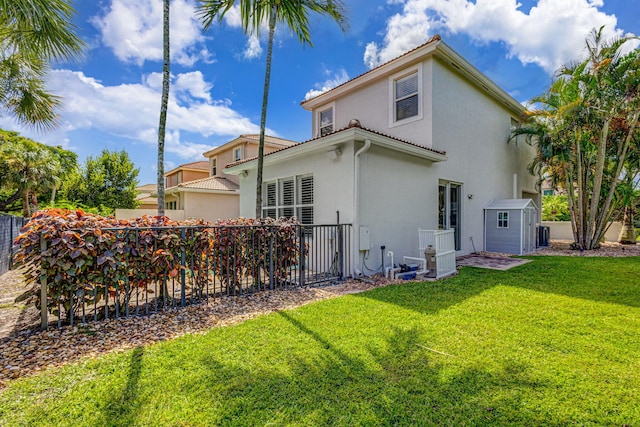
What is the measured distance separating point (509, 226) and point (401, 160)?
6.08 m

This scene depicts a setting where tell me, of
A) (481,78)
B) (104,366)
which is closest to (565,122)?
(481,78)

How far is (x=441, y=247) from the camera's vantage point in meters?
7.32

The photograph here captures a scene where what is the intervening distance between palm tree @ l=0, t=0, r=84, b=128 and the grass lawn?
696 centimetres

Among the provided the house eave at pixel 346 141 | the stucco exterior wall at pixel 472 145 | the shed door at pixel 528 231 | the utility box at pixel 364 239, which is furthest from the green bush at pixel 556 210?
the utility box at pixel 364 239

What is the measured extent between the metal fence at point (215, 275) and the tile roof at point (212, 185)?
11520mm

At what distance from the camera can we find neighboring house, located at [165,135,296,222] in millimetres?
16969

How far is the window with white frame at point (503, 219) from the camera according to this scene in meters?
11.2

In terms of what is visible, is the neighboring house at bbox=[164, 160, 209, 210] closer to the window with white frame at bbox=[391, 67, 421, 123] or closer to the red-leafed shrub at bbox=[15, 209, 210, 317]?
the window with white frame at bbox=[391, 67, 421, 123]

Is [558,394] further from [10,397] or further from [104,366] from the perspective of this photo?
[10,397]

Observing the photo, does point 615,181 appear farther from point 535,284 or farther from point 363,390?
point 363,390

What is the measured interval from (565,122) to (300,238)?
11.6 m

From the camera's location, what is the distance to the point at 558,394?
2512 mm

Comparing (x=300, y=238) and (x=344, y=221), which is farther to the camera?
(x=344, y=221)

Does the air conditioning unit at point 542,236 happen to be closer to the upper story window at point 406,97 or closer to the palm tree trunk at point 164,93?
the upper story window at point 406,97
